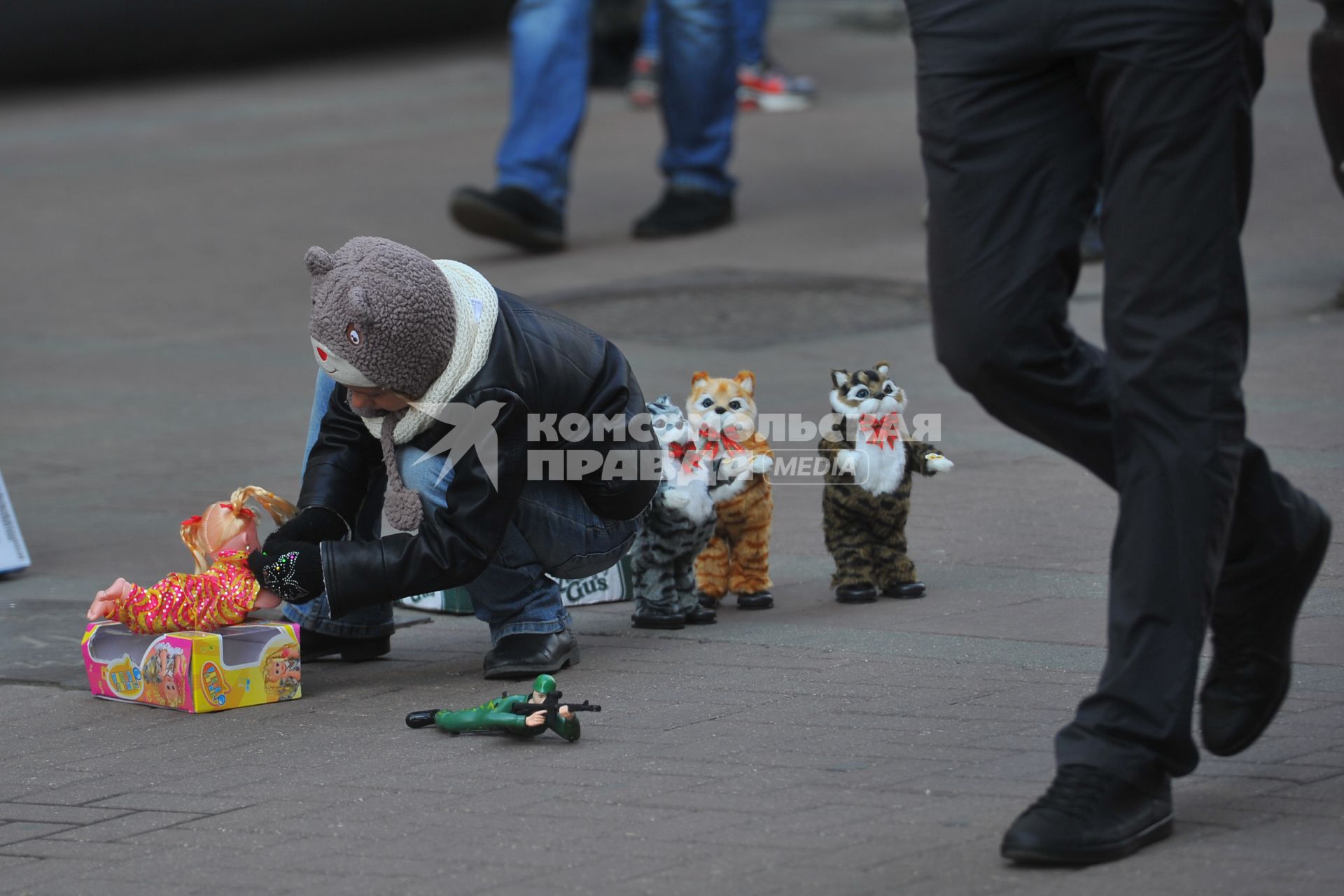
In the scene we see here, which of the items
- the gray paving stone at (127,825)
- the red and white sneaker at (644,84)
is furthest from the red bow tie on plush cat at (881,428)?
the red and white sneaker at (644,84)

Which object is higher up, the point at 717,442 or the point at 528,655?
the point at 717,442

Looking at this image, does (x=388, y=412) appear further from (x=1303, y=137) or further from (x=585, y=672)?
(x=1303, y=137)

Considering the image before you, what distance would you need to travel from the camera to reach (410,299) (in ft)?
12.3

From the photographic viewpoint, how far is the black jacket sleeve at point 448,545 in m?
3.82

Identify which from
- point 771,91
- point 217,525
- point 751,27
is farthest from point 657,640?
point 771,91

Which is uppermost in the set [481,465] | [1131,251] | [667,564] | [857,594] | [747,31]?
[1131,251]

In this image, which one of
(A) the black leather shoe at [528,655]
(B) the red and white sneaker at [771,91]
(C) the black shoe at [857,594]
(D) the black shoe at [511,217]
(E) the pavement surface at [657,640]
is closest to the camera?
(E) the pavement surface at [657,640]

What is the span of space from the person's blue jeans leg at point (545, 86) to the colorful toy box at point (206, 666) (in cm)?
581

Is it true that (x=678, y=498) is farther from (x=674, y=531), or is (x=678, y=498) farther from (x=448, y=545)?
(x=448, y=545)

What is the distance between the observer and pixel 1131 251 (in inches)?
111

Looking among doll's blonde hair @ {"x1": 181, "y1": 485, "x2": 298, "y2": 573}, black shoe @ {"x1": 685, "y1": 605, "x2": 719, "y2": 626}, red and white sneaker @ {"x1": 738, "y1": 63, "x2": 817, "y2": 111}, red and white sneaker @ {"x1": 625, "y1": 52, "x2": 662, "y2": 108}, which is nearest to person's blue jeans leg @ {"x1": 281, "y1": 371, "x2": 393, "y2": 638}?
doll's blonde hair @ {"x1": 181, "y1": 485, "x2": 298, "y2": 573}

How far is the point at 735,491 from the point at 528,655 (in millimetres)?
633

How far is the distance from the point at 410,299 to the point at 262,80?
1331 centimetres

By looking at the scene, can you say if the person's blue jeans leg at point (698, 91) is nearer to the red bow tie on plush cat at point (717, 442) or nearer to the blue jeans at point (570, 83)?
the blue jeans at point (570, 83)
